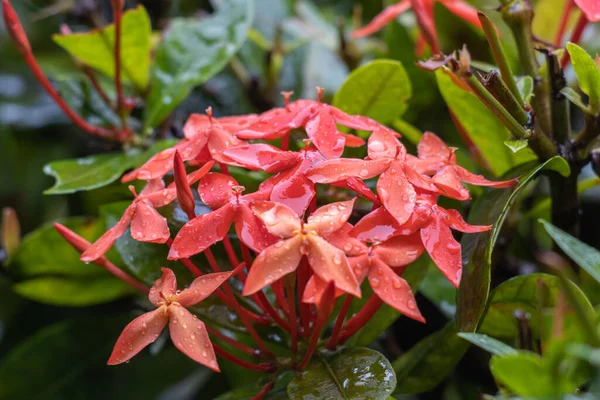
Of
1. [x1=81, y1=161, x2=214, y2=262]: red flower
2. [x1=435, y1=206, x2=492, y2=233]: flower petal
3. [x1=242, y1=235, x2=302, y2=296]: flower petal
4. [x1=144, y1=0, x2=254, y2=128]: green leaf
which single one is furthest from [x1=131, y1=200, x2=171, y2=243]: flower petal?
[x1=144, y1=0, x2=254, y2=128]: green leaf

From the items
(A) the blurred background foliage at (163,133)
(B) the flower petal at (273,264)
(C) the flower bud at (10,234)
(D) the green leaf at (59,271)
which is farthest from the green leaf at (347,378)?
(C) the flower bud at (10,234)

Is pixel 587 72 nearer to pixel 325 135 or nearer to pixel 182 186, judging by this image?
pixel 325 135

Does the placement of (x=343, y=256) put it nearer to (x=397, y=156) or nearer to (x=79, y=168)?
(x=397, y=156)

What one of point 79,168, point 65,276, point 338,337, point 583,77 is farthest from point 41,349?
point 583,77

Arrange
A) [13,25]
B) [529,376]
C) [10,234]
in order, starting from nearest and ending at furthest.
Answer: [529,376] < [13,25] < [10,234]

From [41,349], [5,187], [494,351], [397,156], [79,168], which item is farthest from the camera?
[5,187]

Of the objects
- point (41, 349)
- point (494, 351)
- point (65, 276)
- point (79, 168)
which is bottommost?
point (41, 349)

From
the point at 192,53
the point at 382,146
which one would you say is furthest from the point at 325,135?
the point at 192,53
